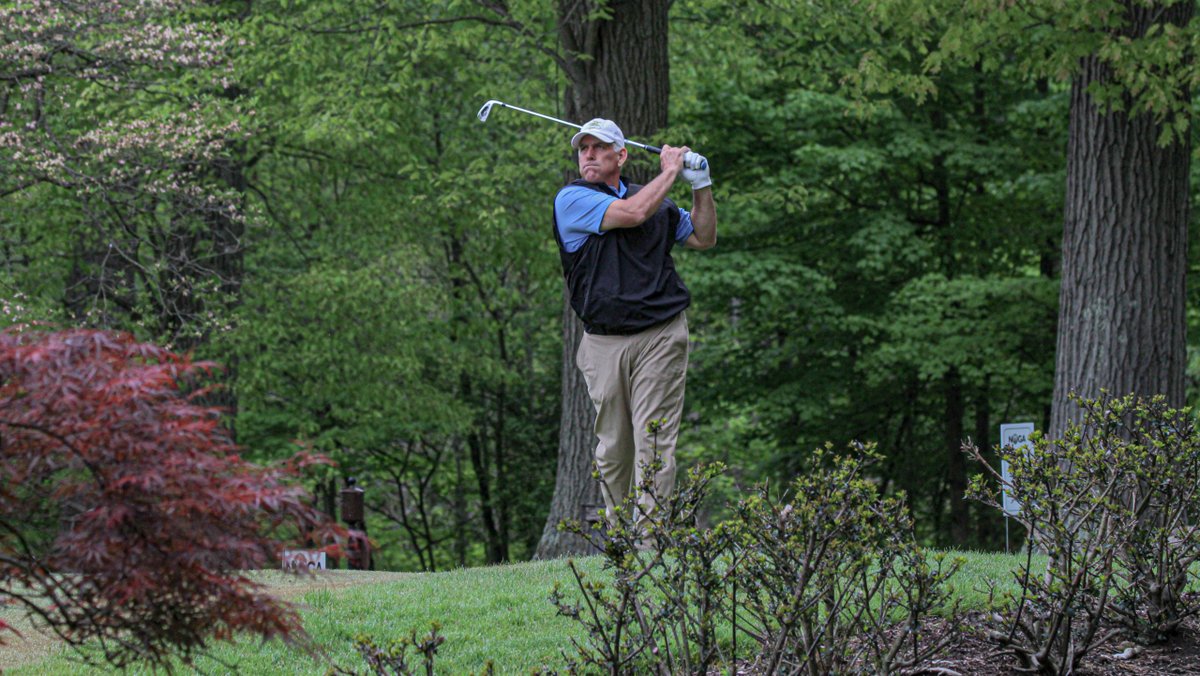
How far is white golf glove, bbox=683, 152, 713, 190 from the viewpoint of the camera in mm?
6395

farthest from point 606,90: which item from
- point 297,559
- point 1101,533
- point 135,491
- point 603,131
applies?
point 135,491

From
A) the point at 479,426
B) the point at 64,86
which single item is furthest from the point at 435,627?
the point at 479,426

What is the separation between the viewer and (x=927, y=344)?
15.7 m

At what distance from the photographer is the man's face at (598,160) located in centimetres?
655

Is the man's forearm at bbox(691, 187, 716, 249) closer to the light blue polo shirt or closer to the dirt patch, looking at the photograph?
the light blue polo shirt

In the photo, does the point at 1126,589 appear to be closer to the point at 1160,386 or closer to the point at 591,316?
the point at 591,316

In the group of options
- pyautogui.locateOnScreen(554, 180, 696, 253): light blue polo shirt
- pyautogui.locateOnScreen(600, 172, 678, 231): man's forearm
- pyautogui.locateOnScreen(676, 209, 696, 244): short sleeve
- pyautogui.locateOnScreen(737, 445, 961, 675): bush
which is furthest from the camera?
pyautogui.locateOnScreen(676, 209, 696, 244): short sleeve

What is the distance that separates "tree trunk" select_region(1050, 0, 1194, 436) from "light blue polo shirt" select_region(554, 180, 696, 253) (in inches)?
176

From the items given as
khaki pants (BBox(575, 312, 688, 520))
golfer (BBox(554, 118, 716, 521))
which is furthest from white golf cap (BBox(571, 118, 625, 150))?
khaki pants (BBox(575, 312, 688, 520))

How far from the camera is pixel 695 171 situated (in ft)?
21.2

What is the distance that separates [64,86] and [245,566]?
42.4 ft

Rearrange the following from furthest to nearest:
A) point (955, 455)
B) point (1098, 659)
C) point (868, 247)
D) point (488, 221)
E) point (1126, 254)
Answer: point (955, 455)
point (868, 247)
point (488, 221)
point (1126, 254)
point (1098, 659)

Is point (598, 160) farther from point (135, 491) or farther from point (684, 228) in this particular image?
point (135, 491)

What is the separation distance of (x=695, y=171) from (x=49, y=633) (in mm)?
3466
